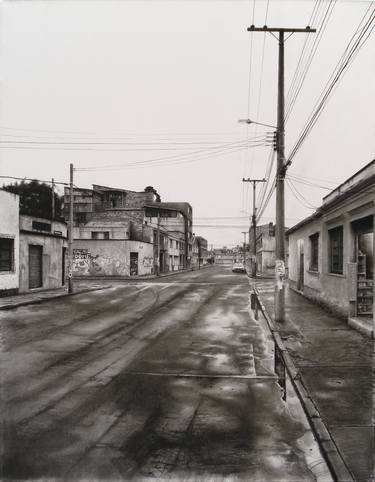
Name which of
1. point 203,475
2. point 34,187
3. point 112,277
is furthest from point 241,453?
point 34,187

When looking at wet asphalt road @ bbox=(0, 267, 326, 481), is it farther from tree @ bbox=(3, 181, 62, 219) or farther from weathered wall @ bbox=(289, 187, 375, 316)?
tree @ bbox=(3, 181, 62, 219)

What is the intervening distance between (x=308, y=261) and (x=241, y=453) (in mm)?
17696

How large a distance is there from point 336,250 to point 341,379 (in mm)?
9115

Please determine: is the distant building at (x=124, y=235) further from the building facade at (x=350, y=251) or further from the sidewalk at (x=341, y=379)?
the sidewalk at (x=341, y=379)

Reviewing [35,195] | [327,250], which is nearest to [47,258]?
[327,250]

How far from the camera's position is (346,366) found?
26.3 feet

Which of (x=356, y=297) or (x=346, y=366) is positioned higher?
(x=356, y=297)

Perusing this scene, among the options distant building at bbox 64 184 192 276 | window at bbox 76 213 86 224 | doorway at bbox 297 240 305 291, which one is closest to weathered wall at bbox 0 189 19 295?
doorway at bbox 297 240 305 291

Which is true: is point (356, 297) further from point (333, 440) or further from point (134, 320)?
point (333, 440)

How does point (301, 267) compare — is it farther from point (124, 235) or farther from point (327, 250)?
point (124, 235)

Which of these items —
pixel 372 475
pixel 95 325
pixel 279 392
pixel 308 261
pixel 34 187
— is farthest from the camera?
pixel 34 187

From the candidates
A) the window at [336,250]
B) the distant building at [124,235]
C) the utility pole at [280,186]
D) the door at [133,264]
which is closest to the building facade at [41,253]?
the utility pole at [280,186]

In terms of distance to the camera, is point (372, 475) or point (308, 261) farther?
point (308, 261)

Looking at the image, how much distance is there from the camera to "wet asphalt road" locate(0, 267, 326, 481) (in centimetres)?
436
